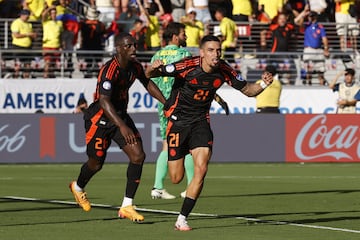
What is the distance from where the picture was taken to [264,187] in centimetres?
1902

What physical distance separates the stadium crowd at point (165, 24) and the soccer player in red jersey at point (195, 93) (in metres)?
15.2

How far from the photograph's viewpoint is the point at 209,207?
49.5 feet

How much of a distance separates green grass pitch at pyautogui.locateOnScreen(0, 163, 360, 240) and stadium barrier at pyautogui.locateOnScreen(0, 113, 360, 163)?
1.90 m

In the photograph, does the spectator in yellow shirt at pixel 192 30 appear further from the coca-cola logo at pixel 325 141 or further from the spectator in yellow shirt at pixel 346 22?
the spectator in yellow shirt at pixel 346 22

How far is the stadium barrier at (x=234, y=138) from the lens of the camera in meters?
25.6

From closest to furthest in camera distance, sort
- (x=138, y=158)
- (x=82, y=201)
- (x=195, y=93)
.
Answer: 1. (x=195, y=93)
2. (x=138, y=158)
3. (x=82, y=201)

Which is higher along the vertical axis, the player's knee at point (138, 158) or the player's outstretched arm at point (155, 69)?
the player's outstretched arm at point (155, 69)

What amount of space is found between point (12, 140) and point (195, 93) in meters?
13.4

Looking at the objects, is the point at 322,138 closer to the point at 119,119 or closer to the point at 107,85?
the point at 107,85

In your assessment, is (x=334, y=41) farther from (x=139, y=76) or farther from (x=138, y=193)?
(x=139, y=76)

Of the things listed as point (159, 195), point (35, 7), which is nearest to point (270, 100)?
point (35, 7)

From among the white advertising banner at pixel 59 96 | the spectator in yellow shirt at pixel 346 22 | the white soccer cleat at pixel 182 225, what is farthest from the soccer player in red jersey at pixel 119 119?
the spectator in yellow shirt at pixel 346 22

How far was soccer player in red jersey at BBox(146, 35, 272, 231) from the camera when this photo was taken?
12473mm

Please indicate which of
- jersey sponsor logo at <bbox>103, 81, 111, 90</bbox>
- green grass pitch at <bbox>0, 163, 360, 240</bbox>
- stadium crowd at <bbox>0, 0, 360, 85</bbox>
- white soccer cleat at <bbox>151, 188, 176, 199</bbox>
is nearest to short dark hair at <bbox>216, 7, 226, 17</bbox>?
stadium crowd at <bbox>0, 0, 360, 85</bbox>
